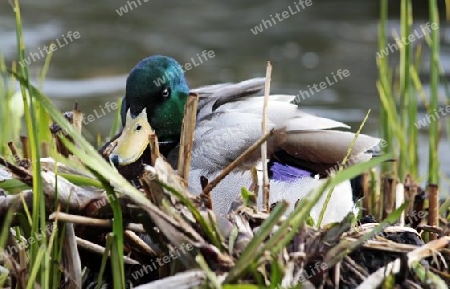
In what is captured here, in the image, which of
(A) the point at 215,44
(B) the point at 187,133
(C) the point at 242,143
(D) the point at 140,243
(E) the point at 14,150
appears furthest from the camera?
(A) the point at 215,44

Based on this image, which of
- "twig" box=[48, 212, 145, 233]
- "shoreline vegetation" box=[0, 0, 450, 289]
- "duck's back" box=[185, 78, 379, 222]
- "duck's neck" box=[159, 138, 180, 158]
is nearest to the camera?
"shoreline vegetation" box=[0, 0, 450, 289]

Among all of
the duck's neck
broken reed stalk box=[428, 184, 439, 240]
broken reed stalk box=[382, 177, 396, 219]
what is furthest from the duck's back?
broken reed stalk box=[428, 184, 439, 240]

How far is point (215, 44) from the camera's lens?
9.13m

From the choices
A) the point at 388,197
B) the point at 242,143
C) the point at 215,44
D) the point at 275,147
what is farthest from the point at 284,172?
the point at 215,44

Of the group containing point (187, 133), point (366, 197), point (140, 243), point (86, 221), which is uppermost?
point (187, 133)

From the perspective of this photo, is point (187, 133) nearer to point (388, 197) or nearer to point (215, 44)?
point (388, 197)

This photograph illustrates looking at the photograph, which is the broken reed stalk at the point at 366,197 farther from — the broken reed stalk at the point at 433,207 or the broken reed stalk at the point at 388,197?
the broken reed stalk at the point at 433,207

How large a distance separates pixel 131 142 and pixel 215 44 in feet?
18.3

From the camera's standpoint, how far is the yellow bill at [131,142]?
358cm

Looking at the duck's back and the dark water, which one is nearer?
the duck's back

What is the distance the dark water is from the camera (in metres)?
7.98

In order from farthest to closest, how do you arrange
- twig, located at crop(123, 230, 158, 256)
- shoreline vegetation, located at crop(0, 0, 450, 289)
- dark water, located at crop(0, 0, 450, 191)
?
1. dark water, located at crop(0, 0, 450, 191)
2. twig, located at crop(123, 230, 158, 256)
3. shoreline vegetation, located at crop(0, 0, 450, 289)

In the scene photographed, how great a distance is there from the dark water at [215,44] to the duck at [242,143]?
3206 millimetres

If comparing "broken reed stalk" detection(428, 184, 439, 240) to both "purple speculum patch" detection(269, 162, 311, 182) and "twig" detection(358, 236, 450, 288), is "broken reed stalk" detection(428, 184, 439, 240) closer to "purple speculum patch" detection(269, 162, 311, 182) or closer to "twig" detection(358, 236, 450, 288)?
"twig" detection(358, 236, 450, 288)
